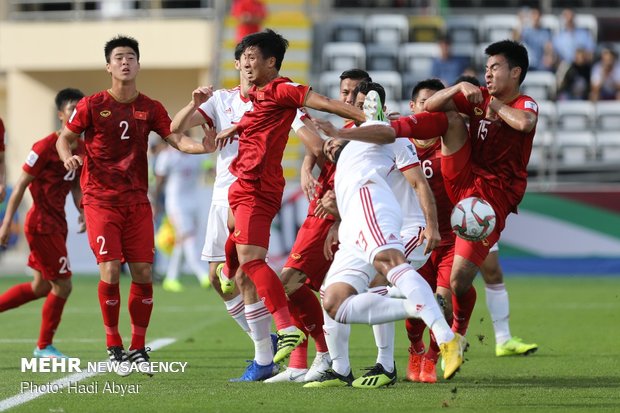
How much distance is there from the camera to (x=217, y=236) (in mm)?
9617

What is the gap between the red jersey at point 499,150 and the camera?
8594 mm

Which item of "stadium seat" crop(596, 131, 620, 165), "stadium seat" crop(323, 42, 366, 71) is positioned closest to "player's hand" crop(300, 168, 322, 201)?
"stadium seat" crop(596, 131, 620, 165)

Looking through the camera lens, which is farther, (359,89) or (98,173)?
(98,173)

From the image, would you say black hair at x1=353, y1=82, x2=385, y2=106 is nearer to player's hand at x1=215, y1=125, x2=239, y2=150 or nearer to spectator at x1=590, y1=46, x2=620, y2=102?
player's hand at x1=215, y1=125, x2=239, y2=150

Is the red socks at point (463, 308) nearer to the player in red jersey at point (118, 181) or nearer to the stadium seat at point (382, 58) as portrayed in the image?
the player in red jersey at point (118, 181)

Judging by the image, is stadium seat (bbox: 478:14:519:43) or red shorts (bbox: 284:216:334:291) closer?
red shorts (bbox: 284:216:334:291)

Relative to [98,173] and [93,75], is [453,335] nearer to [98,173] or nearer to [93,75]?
[98,173]

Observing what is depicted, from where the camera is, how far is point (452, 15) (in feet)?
86.3

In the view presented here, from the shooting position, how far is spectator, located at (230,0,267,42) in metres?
22.9

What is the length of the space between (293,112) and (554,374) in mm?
2794

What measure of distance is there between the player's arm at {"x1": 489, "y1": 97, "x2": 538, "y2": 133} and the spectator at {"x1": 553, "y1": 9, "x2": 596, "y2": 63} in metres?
15.4

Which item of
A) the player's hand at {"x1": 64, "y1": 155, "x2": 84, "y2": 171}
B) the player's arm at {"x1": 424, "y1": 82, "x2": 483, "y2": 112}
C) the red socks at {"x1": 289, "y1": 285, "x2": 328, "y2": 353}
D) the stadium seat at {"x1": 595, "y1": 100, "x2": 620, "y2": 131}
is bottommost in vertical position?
the red socks at {"x1": 289, "y1": 285, "x2": 328, "y2": 353}

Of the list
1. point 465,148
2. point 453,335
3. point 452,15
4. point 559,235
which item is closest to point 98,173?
point 465,148

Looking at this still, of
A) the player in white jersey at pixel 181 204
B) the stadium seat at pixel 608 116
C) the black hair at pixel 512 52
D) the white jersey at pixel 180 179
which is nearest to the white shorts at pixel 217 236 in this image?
the black hair at pixel 512 52
